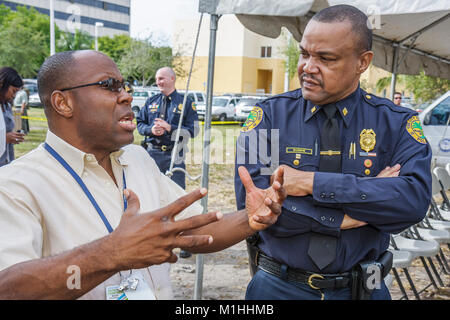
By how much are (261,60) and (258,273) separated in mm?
46305

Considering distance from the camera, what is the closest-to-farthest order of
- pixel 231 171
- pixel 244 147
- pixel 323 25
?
pixel 323 25 → pixel 244 147 → pixel 231 171

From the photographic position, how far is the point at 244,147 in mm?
2209

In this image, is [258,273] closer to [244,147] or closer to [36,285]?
[244,147]

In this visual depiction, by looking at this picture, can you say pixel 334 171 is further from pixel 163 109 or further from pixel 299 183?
pixel 163 109

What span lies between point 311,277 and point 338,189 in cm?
42

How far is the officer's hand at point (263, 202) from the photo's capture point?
1.72m

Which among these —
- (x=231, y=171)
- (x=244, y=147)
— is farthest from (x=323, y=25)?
(x=231, y=171)

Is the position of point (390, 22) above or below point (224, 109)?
above

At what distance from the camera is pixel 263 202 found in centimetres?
185

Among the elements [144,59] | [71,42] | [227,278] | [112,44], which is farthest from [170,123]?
[112,44]

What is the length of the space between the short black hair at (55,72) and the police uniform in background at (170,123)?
4.03 metres

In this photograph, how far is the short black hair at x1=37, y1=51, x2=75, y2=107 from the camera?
1765 mm

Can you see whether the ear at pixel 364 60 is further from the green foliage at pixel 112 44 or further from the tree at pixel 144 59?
the green foliage at pixel 112 44

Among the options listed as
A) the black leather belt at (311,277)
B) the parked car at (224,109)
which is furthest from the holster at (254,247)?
the parked car at (224,109)
